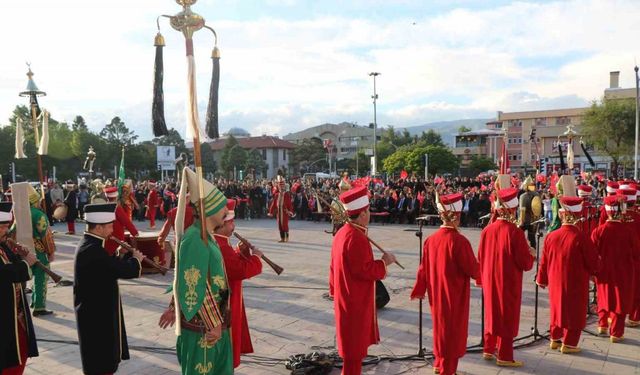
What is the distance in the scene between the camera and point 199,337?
3979 mm

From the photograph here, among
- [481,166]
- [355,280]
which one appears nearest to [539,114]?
[481,166]

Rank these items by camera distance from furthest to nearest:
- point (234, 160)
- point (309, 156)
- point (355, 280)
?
→ 1. point (309, 156)
2. point (234, 160)
3. point (355, 280)

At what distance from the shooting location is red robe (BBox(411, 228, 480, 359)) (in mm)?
5398

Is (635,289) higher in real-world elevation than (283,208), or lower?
lower

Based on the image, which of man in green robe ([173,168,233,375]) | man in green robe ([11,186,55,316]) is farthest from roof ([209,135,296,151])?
man in green robe ([173,168,233,375])

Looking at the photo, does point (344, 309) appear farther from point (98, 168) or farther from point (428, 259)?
point (98, 168)

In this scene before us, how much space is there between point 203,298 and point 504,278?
3664mm

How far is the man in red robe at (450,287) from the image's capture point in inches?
213

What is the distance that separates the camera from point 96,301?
479cm

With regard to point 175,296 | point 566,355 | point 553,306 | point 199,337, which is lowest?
point 566,355

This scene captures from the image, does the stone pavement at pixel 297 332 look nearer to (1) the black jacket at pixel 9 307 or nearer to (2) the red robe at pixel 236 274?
(2) the red robe at pixel 236 274

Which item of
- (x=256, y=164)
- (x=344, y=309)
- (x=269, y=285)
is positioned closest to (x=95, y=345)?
(x=344, y=309)

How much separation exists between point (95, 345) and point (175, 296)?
146cm

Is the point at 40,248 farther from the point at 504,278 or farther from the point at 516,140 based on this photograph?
the point at 516,140
